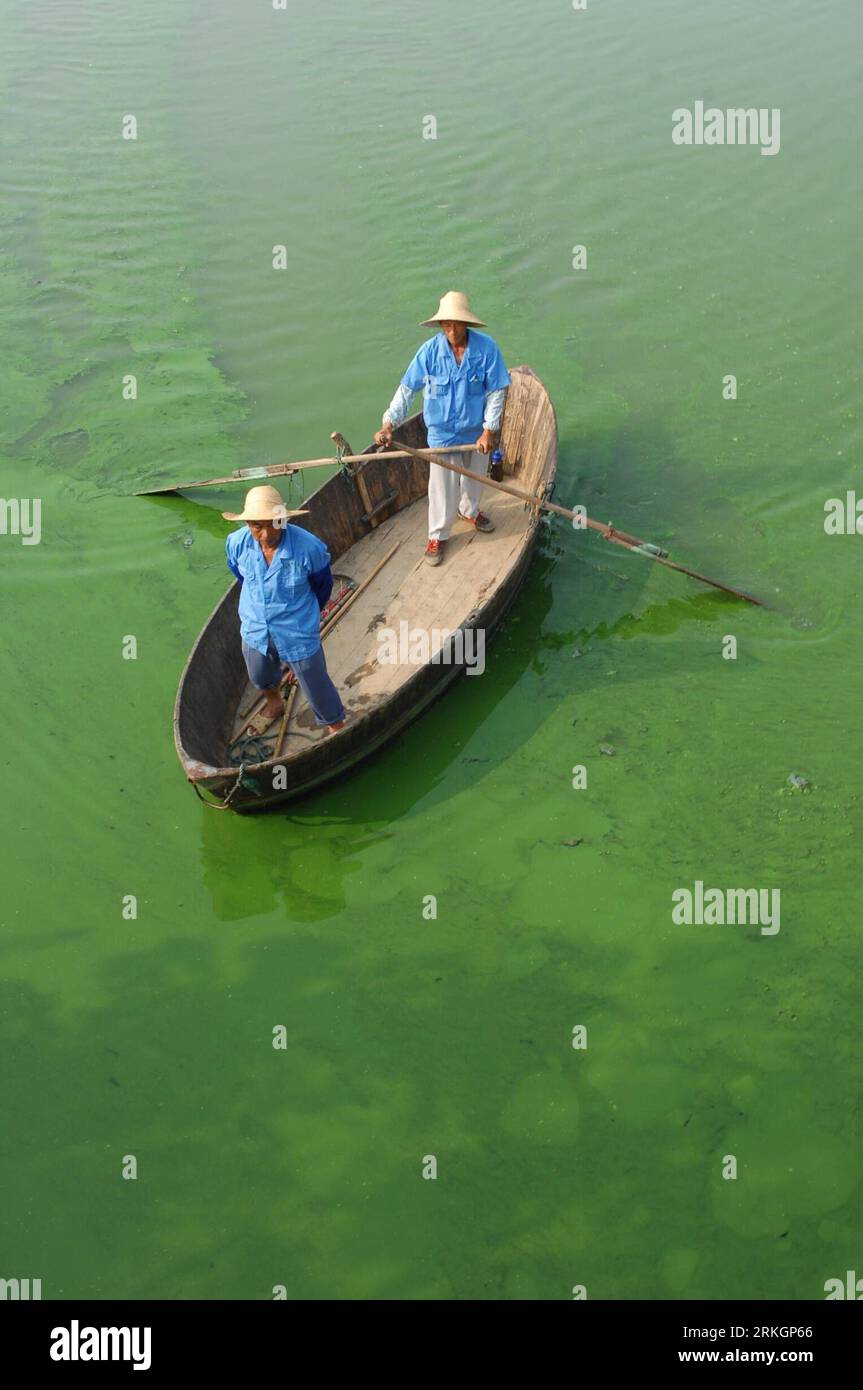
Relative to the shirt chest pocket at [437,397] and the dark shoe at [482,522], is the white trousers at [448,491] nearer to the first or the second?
the dark shoe at [482,522]

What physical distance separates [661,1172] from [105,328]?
8.66 metres

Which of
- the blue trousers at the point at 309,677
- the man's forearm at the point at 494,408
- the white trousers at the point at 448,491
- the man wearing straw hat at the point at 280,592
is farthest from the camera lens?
the white trousers at the point at 448,491

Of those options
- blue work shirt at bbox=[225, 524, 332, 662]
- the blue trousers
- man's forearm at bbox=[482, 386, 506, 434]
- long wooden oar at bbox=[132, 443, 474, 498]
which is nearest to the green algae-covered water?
long wooden oar at bbox=[132, 443, 474, 498]

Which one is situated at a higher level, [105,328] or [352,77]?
[352,77]

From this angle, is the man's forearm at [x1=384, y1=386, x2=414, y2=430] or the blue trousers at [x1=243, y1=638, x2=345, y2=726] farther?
the man's forearm at [x1=384, y1=386, x2=414, y2=430]

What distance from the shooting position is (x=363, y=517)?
319 inches

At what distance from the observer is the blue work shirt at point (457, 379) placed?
720 centimetres

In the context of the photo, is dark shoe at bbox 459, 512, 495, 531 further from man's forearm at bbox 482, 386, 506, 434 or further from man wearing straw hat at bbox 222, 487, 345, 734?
man wearing straw hat at bbox 222, 487, 345, 734

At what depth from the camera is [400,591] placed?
7.69m

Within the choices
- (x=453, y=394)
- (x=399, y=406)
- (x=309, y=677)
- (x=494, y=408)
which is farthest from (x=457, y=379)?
(x=309, y=677)

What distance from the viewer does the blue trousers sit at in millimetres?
6219

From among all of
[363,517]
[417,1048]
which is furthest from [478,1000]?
[363,517]

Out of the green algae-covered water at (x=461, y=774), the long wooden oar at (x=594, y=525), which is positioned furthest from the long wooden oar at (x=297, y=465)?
the green algae-covered water at (x=461, y=774)

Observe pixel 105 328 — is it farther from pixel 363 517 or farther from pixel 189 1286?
pixel 189 1286
